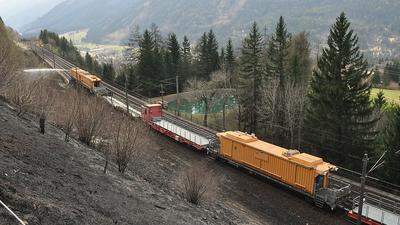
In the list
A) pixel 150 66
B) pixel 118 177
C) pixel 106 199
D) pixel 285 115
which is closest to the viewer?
pixel 106 199

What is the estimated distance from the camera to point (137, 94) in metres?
81.4

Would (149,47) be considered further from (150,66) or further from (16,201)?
(16,201)

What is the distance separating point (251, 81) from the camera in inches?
2324

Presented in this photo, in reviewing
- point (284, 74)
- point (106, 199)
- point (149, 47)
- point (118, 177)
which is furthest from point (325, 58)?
point (149, 47)

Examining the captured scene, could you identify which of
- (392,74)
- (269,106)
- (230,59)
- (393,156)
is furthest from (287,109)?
(392,74)

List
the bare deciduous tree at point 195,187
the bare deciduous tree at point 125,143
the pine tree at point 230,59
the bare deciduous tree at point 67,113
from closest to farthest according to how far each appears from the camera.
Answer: the bare deciduous tree at point 195,187 → the bare deciduous tree at point 125,143 → the bare deciduous tree at point 67,113 → the pine tree at point 230,59

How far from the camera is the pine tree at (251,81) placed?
57.0 m

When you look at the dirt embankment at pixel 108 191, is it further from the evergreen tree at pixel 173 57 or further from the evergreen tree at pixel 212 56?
the evergreen tree at pixel 212 56

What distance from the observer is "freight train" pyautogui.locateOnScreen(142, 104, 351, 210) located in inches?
1169

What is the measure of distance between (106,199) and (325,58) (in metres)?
31.3

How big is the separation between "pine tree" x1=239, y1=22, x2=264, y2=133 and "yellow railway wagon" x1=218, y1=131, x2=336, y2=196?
1824 cm

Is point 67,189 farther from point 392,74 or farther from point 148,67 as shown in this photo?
point 392,74

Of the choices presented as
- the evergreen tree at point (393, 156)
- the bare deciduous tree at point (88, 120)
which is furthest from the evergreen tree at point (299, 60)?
the bare deciduous tree at point (88, 120)

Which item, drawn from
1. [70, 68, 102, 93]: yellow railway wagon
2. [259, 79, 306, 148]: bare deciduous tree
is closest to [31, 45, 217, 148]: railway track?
[70, 68, 102, 93]: yellow railway wagon
